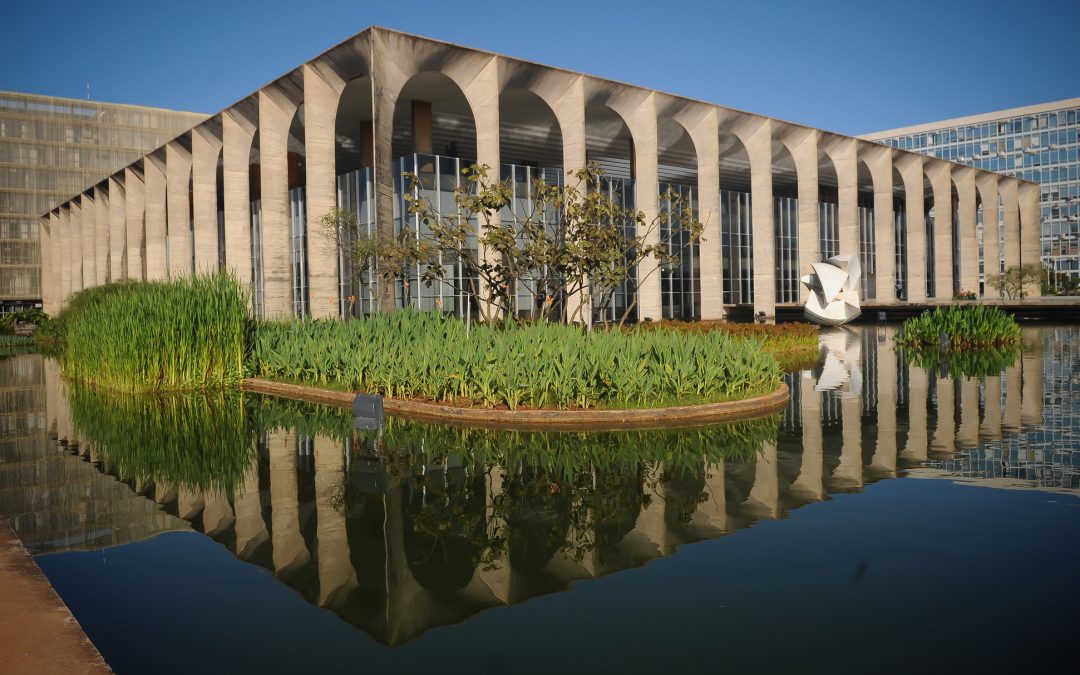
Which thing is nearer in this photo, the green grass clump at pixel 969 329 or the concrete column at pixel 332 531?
the concrete column at pixel 332 531

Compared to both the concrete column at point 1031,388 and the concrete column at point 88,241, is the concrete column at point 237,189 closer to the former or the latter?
the concrete column at point 1031,388

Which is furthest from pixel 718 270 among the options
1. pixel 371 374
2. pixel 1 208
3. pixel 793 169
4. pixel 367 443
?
pixel 1 208

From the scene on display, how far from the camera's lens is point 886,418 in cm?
997

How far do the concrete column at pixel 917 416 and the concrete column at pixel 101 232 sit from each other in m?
52.8

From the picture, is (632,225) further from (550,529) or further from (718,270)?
(550,529)

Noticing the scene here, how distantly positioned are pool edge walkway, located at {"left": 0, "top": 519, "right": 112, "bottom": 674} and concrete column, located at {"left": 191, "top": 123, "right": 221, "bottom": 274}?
34377 millimetres

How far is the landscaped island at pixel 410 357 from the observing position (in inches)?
402

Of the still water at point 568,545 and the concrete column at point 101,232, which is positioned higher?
the concrete column at point 101,232

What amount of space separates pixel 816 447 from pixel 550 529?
407 cm

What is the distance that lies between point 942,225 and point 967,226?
544 centimetres

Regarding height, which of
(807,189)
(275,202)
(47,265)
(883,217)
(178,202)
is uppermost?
(178,202)

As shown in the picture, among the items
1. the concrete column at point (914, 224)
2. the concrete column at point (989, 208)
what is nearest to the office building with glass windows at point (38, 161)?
the concrete column at point (914, 224)

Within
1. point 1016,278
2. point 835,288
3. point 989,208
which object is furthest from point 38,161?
point 1016,278

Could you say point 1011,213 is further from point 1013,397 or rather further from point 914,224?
point 1013,397
